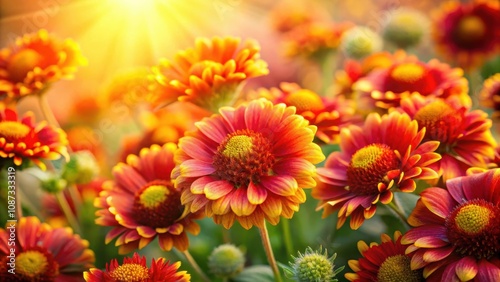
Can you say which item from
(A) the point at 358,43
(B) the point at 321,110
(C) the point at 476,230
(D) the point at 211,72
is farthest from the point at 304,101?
(A) the point at 358,43

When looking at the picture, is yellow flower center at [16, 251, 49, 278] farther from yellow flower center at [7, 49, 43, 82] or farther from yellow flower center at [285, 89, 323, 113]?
yellow flower center at [285, 89, 323, 113]

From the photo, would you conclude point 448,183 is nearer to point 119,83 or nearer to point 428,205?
point 428,205

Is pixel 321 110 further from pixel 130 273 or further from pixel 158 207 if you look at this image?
pixel 130 273

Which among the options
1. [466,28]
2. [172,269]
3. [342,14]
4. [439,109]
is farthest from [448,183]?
[342,14]

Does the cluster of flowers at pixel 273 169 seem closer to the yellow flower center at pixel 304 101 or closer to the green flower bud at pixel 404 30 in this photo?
the yellow flower center at pixel 304 101

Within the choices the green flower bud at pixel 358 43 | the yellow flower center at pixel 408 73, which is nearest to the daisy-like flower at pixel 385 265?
the yellow flower center at pixel 408 73

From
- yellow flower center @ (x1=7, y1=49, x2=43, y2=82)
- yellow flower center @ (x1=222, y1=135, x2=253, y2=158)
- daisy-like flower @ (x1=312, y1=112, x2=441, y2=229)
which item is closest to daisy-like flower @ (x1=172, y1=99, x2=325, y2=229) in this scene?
yellow flower center @ (x1=222, y1=135, x2=253, y2=158)
